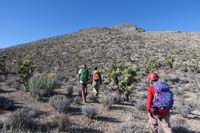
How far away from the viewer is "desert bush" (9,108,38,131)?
9.44m

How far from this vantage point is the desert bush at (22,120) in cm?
944

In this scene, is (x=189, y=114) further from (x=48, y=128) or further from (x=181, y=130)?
(x=48, y=128)

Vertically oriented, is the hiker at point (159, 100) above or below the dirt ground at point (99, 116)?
above

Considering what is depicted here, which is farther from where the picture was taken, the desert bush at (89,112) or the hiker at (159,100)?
the desert bush at (89,112)

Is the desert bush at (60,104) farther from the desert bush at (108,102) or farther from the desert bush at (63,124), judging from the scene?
the desert bush at (108,102)

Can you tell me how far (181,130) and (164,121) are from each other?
3.78m

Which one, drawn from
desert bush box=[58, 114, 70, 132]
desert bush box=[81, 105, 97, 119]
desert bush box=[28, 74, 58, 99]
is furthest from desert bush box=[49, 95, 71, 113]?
desert bush box=[28, 74, 58, 99]

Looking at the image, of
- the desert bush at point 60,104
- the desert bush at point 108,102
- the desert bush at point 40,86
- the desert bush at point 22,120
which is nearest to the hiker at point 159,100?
the desert bush at point 22,120

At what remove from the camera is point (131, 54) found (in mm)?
41781

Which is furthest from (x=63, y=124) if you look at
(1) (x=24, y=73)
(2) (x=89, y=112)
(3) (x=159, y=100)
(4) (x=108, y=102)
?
(1) (x=24, y=73)

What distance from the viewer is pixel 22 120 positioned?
32.0ft

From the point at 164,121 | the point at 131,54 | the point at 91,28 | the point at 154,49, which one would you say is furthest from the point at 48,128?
the point at 91,28

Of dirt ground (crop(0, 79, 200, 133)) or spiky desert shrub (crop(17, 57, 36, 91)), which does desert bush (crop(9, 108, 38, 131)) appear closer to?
dirt ground (crop(0, 79, 200, 133))

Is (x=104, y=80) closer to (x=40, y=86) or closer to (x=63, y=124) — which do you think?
(x=40, y=86)
